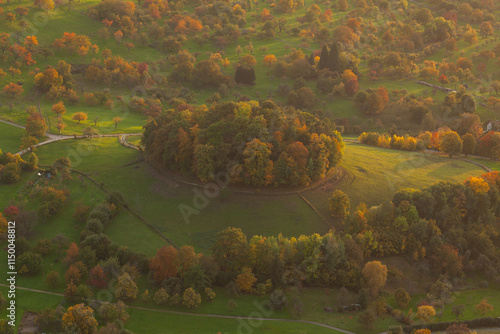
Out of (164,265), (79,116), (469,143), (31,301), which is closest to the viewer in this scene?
(31,301)

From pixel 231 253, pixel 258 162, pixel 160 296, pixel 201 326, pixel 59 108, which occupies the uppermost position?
pixel 258 162

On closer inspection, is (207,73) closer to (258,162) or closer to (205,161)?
(205,161)

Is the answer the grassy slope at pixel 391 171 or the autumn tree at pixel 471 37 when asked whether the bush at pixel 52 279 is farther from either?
the autumn tree at pixel 471 37

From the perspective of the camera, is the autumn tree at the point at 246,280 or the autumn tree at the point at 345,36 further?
the autumn tree at the point at 345,36

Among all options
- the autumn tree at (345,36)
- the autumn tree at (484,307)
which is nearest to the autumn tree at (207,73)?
the autumn tree at (345,36)

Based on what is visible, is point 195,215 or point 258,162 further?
point 195,215

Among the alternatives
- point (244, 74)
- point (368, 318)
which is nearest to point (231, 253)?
point (368, 318)
